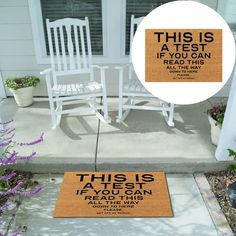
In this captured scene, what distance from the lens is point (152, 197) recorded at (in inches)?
79.4

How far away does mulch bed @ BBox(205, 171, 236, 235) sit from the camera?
6.18 ft

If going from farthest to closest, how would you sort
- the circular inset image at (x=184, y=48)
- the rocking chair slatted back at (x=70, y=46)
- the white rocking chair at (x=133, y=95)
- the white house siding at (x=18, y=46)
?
the white house siding at (x=18, y=46) → the rocking chair slatted back at (x=70, y=46) → the white rocking chair at (x=133, y=95) → the circular inset image at (x=184, y=48)

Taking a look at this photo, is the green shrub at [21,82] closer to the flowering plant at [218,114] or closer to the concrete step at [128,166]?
the concrete step at [128,166]

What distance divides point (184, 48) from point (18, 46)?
242 cm

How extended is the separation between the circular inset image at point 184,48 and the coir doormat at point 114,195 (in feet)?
2.94

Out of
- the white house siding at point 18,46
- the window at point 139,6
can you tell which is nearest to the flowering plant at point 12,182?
the white house siding at point 18,46

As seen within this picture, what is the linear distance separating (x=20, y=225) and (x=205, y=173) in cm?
149

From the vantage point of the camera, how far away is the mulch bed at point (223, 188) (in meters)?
1.88

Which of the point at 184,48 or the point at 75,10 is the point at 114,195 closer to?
the point at 184,48

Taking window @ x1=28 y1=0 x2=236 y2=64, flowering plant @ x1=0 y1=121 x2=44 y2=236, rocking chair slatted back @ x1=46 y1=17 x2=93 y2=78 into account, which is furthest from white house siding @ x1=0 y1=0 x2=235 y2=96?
flowering plant @ x1=0 y1=121 x2=44 y2=236

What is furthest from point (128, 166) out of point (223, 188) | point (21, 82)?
point (21, 82)

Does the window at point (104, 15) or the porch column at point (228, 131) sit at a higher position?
the window at point (104, 15)

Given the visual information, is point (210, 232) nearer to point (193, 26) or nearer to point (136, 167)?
point (136, 167)

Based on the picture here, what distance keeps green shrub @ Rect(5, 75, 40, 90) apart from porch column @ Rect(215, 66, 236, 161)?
215 centimetres
